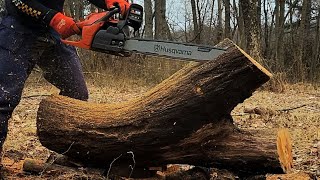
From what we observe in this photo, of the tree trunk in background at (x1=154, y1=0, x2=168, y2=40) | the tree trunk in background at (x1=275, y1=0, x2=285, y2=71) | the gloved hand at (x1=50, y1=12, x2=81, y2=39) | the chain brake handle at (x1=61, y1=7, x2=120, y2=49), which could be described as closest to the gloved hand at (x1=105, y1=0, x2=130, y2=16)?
the chain brake handle at (x1=61, y1=7, x2=120, y2=49)

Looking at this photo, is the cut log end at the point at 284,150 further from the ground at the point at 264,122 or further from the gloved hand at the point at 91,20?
the gloved hand at the point at 91,20

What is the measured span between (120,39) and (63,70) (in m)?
0.80

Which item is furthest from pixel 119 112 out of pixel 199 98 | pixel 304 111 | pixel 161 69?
pixel 161 69

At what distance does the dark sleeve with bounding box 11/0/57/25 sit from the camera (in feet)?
9.75

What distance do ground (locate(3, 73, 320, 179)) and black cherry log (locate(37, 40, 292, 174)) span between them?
0.31 meters

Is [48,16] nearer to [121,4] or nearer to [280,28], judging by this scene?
[121,4]

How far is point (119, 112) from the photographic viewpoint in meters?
2.83

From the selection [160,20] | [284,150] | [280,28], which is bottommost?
[284,150]

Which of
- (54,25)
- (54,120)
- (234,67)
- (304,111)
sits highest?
(54,25)

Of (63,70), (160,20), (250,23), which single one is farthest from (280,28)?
(63,70)

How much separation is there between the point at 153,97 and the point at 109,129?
35 centimetres

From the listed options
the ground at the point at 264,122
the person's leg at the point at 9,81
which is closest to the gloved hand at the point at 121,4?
the person's leg at the point at 9,81

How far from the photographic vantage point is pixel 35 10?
3.01m

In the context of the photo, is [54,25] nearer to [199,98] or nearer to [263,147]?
[199,98]
